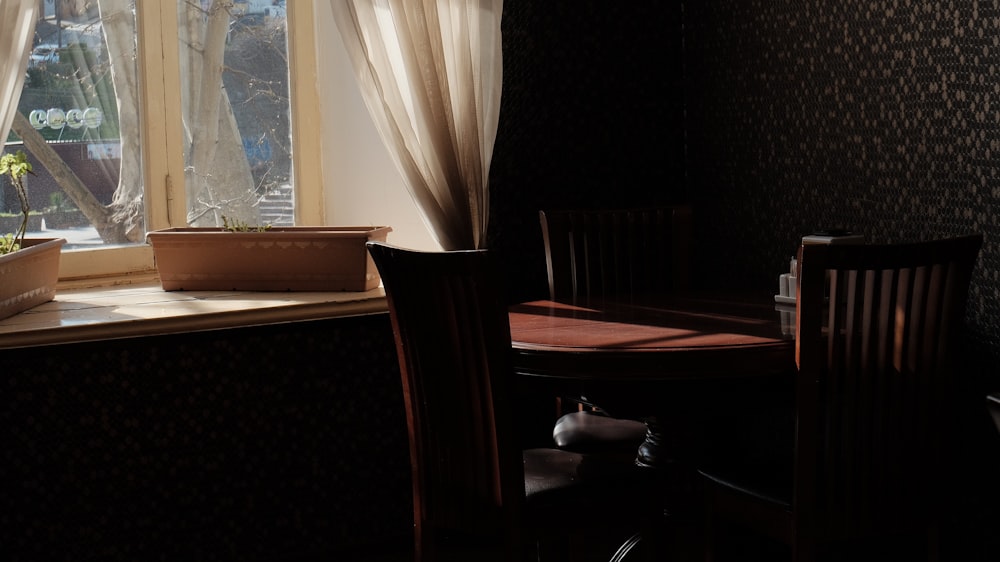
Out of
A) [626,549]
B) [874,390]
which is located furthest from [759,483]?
[626,549]

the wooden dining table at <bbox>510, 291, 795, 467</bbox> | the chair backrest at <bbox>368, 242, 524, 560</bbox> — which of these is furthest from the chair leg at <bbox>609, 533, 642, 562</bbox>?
the chair backrest at <bbox>368, 242, 524, 560</bbox>

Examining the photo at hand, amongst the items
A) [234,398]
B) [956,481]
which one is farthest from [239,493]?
[956,481]

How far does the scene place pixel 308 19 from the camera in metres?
3.56

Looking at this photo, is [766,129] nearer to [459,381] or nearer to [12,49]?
[459,381]

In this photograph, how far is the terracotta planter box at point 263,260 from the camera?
317cm

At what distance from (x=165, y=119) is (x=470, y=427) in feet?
5.65

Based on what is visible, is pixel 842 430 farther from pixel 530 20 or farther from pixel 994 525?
pixel 530 20

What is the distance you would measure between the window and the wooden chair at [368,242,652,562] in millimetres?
1458

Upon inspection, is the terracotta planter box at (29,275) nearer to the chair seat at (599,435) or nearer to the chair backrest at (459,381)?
the chair backrest at (459,381)

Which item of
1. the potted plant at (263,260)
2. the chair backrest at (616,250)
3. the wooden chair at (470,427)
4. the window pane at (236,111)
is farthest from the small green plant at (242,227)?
the wooden chair at (470,427)

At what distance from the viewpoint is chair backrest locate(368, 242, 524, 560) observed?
2064mm

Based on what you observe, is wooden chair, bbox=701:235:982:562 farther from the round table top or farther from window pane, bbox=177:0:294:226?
window pane, bbox=177:0:294:226

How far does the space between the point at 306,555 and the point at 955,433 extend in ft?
5.82

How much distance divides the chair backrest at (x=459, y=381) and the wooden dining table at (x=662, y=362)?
0.11 meters
